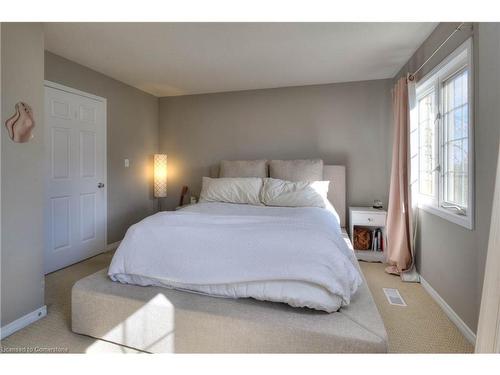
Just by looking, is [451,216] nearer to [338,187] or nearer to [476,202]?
[476,202]

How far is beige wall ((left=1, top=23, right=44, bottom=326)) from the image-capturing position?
69.9 inches

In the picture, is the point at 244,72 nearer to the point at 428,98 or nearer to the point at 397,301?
the point at 428,98

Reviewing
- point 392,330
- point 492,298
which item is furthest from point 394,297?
point 492,298

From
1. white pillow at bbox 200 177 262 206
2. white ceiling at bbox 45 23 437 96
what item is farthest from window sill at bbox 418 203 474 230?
white pillow at bbox 200 177 262 206

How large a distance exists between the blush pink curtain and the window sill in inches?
9.2

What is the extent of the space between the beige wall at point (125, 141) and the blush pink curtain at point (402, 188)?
11.3ft

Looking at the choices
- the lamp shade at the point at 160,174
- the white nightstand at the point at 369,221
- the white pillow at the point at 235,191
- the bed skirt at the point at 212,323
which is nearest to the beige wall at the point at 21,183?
the bed skirt at the point at 212,323

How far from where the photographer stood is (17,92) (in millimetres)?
1849

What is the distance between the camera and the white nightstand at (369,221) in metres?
3.17

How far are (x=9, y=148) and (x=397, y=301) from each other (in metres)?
3.22

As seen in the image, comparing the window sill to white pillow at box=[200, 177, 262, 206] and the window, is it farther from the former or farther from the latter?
white pillow at box=[200, 177, 262, 206]

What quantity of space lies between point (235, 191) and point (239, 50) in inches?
61.5
